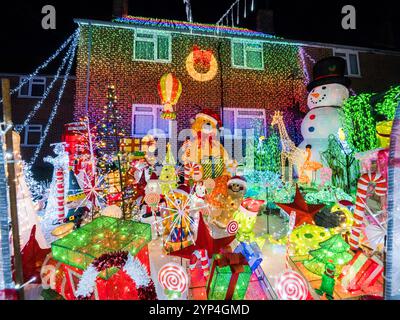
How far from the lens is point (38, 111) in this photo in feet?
38.7

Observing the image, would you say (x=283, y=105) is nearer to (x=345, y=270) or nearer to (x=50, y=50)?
(x=345, y=270)

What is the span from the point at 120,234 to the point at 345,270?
2.99m

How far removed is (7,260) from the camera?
6.36 feet

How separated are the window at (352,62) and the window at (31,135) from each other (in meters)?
16.2

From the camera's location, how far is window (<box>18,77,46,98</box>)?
11777mm

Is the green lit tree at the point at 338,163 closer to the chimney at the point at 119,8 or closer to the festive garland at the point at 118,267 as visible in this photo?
the festive garland at the point at 118,267

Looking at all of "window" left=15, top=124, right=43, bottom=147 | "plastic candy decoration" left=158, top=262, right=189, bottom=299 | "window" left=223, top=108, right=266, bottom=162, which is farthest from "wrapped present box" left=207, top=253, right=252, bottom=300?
"window" left=15, top=124, right=43, bottom=147

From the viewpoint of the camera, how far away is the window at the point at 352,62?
12.4 m

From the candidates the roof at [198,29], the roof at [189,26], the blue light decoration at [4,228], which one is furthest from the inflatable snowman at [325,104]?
the blue light decoration at [4,228]

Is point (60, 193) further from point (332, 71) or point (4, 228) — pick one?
point (332, 71)
